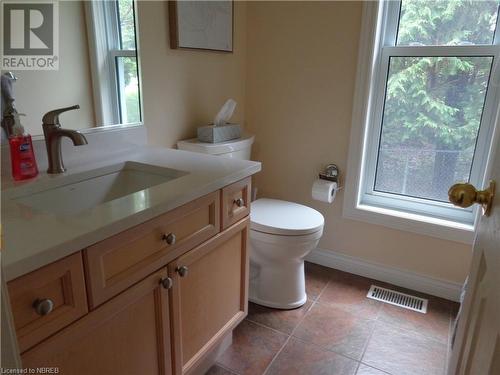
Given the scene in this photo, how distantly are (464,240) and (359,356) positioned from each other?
0.84 metres

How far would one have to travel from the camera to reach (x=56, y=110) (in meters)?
1.18

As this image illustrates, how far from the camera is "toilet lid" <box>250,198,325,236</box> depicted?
174 cm

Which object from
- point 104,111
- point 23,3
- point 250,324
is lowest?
point 250,324

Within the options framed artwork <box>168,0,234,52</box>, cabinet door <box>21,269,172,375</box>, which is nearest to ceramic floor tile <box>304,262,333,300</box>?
cabinet door <box>21,269,172,375</box>

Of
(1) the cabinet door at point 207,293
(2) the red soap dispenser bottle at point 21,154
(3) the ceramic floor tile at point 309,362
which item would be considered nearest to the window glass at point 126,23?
(2) the red soap dispenser bottle at point 21,154

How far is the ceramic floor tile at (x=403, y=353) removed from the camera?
156 centimetres

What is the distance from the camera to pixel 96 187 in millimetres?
1290

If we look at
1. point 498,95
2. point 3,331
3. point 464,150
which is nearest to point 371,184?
point 464,150

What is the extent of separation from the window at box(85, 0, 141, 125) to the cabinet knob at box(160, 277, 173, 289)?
71 cm

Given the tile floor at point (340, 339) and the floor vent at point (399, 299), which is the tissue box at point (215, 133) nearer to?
the tile floor at point (340, 339)

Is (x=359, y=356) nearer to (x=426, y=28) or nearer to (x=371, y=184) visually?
(x=371, y=184)

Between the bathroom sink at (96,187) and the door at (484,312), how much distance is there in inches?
33.9

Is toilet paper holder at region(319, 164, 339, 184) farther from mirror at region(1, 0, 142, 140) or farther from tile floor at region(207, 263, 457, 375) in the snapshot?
mirror at region(1, 0, 142, 140)

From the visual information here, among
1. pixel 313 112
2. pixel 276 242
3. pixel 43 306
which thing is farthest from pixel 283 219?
pixel 43 306
